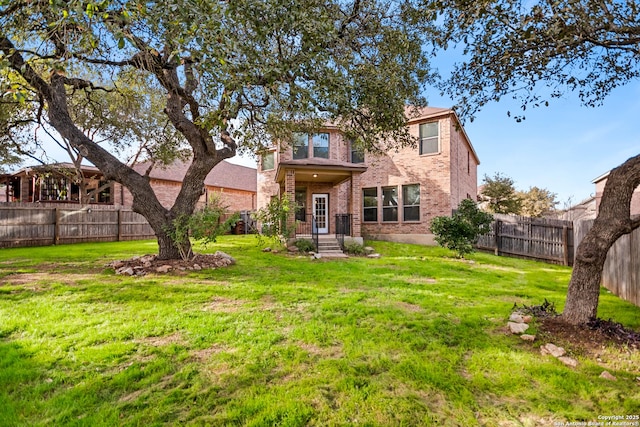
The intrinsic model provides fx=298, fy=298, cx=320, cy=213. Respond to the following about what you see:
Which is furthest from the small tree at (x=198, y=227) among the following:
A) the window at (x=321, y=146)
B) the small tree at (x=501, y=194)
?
the small tree at (x=501, y=194)

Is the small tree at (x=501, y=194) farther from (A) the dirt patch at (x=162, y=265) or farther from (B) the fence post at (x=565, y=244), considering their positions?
(A) the dirt patch at (x=162, y=265)

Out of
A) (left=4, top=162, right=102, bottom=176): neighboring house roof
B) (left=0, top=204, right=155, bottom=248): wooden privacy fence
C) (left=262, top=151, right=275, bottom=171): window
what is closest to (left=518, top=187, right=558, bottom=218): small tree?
(left=262, top=151, right=275, bottom=171): window

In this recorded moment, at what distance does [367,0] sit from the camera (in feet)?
20.9

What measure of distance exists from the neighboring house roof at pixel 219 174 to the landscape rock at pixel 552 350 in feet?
67.2

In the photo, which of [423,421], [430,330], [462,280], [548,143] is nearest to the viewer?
[423,421]

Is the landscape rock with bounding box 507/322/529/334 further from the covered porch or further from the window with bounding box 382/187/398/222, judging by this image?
the window with bounding box 382/187/398/222

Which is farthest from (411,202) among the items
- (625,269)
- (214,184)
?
(214,184)

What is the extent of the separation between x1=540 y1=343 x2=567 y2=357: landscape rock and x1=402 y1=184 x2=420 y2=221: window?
11964 millimetres

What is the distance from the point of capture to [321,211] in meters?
15.9

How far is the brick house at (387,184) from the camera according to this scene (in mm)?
14203

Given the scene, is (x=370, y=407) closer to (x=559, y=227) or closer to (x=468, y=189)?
(x=559, y=227)

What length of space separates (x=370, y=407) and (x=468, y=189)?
720 inches

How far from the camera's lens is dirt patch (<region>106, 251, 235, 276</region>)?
7480 mm

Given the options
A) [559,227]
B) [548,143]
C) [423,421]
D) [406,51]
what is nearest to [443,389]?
[423,421]
